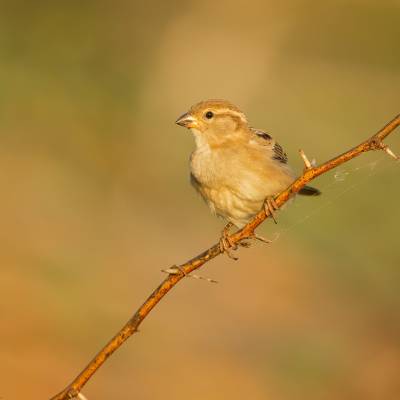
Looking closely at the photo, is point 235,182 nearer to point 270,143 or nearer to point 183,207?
point 270,143

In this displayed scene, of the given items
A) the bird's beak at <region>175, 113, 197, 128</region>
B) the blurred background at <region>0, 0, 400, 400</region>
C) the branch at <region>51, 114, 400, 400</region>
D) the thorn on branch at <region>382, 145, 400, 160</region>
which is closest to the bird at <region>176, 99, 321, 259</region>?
the bird's beak at <region>175, 113, 197, 128</region>

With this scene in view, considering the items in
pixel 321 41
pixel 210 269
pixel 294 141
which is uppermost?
pixel 321 41

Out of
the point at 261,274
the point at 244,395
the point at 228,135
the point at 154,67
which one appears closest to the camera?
the point at 228,135

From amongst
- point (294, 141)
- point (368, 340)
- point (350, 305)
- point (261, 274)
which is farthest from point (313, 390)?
point (294, 141)

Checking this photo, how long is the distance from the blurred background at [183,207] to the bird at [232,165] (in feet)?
9.81

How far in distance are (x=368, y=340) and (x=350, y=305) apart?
0.80 metres

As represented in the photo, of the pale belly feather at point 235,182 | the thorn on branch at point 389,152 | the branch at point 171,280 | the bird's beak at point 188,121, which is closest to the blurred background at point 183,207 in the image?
the bird's beak at point 188,121

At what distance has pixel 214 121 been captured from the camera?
5.68 m

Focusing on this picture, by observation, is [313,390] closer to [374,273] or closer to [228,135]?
[374,273]

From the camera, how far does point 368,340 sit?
32.6ft

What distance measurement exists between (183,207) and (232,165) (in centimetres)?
784

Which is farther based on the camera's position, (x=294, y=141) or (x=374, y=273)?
(x=294, y=141)

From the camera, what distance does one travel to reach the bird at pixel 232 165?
5.23 metres

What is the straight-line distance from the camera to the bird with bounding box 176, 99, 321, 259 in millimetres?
5230
